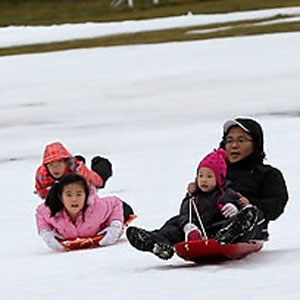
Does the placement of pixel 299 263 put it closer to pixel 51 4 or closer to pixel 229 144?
pixel 229 144

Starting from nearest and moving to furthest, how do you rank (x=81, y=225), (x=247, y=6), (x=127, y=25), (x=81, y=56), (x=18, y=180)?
(x=81, y=225), (x=18, y=180), (x=81, y=56), (x=127, y=25), (x=247, y=6)

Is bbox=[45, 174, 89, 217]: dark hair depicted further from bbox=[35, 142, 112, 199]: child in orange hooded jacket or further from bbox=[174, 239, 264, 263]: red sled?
bbox=[174, 239, 264, 263]: red sled

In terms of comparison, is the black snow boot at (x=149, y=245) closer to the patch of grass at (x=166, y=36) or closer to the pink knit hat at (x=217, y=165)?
the pink knit hat at (x=217, y=165)

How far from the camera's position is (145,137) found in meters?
14.1

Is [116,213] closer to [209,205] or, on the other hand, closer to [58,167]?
[58,167]

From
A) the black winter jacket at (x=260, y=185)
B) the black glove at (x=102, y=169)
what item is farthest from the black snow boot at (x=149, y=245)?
the black glove at (x=102, y=169)

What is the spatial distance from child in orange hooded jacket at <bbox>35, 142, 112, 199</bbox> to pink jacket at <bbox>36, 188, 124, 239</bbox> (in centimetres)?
27

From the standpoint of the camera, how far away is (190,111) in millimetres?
16078

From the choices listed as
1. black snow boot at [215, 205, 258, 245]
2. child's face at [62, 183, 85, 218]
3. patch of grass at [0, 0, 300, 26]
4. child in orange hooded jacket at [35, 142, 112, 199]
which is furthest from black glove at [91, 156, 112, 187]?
patch of grass at [0, 0, 300, 26]

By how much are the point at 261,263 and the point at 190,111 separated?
368 inches

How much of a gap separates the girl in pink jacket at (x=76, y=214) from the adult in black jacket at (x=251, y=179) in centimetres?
96

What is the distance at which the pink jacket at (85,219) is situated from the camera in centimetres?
817

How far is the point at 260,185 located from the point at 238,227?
2.46 feet

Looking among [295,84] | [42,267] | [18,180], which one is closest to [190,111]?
[295,84]
